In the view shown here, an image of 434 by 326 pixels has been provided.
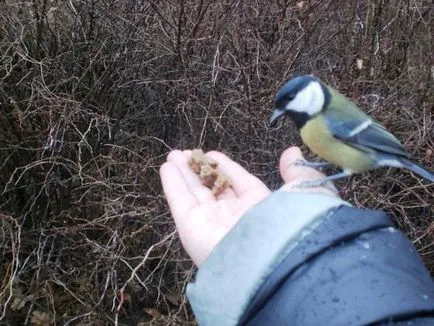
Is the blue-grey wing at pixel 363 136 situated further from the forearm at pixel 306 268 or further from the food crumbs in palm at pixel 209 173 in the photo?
the forearm at pixel 306 268

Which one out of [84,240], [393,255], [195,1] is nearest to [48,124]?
[84,240]

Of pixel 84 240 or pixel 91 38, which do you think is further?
pixel 91 38

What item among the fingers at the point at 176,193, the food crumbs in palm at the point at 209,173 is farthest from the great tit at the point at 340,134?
the fingers at the point at 176,193

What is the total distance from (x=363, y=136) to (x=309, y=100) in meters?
0.23

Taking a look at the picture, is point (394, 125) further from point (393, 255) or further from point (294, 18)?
point (393, 255)

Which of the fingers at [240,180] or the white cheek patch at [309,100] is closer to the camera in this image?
the fingers at [240,180]

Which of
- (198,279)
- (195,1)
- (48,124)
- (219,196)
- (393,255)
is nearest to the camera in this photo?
(393,255)

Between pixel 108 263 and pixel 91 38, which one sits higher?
pixel 91 38

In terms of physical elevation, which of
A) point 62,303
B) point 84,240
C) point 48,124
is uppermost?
point 48,124

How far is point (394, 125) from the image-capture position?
2703mm

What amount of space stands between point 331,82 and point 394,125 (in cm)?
44

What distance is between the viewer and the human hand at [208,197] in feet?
5.22

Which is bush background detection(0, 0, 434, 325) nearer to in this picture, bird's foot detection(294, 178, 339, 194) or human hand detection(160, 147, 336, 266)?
human hand detection(160, 147, 336, 266)

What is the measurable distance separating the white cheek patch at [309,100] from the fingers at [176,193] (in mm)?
420
